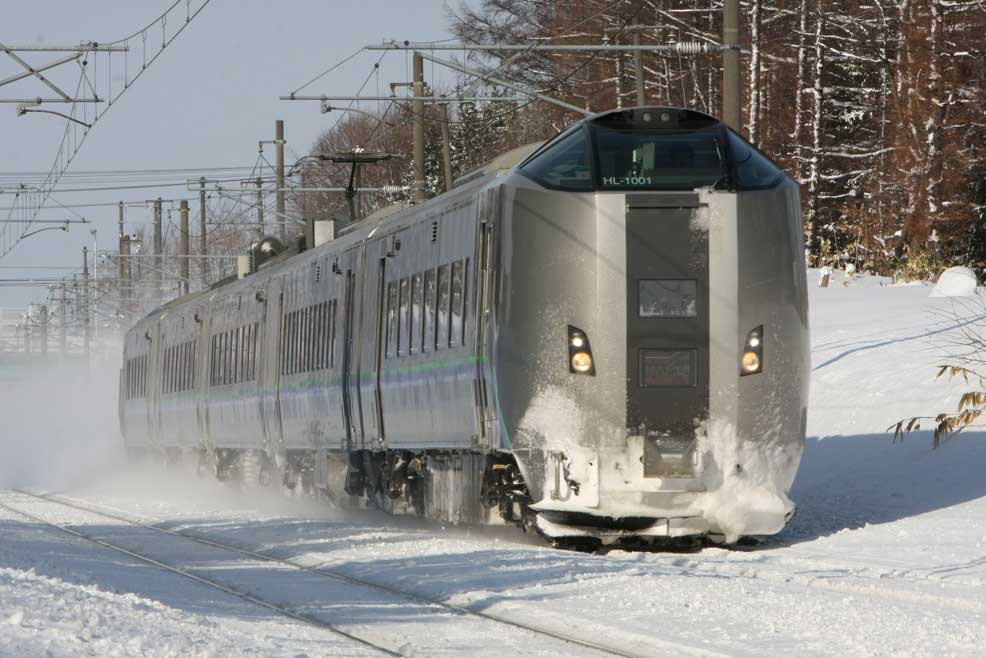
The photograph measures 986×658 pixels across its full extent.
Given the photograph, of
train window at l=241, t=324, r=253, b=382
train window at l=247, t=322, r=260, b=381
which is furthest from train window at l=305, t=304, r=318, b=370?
train window at l=241, t=324, r=253, b=382

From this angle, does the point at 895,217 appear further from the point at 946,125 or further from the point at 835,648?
the point at 835,648

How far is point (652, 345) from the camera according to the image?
47.0 ft

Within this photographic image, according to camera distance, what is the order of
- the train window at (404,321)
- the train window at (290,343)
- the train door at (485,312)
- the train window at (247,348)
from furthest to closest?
1. the train window at (247,348)
2. the train window at (290,343)
3. the train window at (404,321)
4. the train door at (485,312)

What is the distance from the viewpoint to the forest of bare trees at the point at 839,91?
122ft

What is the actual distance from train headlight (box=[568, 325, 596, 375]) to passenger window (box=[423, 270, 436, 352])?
9.28 ft

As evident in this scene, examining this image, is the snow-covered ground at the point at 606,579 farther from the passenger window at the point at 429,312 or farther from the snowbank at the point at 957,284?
the snowbank at the point at 957,284

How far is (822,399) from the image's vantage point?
24.2 m

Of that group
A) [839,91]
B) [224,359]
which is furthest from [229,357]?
[839,91]

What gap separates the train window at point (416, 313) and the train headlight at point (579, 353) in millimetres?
3376

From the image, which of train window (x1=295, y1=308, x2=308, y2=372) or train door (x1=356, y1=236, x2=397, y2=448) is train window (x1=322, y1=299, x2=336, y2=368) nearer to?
train window (x1=295, y1=308, x2=308, y2=372)

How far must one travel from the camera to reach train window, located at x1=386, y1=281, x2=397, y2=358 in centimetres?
1866

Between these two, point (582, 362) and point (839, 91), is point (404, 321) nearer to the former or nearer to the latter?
point (582, 362)

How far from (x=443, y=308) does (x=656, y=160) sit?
9.76 ft

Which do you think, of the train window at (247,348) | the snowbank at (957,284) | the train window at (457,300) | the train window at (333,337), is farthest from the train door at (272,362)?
the snowbank at (957,284)
